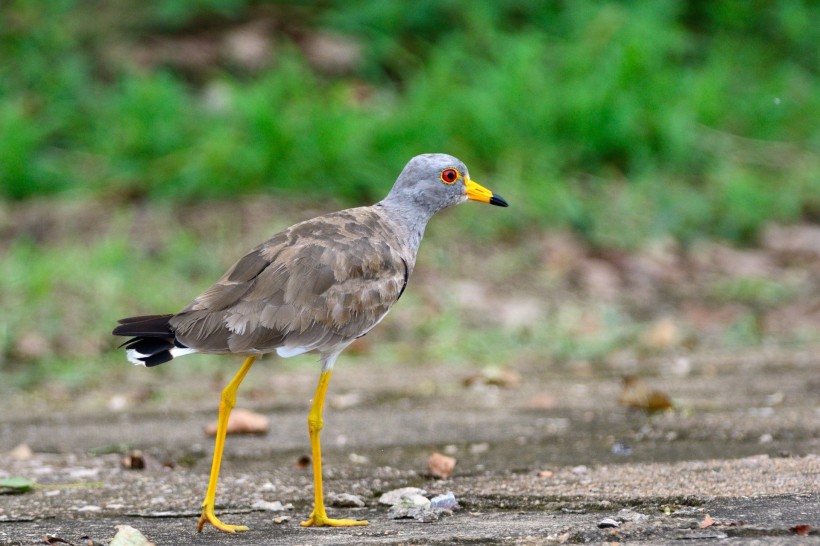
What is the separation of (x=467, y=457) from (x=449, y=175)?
3.79 ft

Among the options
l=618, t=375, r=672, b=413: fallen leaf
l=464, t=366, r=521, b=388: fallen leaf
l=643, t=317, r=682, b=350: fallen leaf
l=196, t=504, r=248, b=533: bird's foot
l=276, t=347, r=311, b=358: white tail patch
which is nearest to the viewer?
l=196, t=504, r=248, b=533: bird's foot

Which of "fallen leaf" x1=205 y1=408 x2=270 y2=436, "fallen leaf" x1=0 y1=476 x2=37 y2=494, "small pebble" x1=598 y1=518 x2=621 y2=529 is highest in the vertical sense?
"fallen leaf" x1=205 y1=408 x2=270 y2=436

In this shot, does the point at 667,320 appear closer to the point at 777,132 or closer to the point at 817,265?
the point at 817,265

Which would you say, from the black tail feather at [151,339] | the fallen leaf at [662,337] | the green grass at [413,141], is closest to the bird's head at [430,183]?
the black tail feather at [151,339]

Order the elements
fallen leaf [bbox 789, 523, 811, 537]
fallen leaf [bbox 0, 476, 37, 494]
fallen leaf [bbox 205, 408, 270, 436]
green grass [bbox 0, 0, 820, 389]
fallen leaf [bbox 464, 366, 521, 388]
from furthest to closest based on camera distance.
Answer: green grass [bbox 0, 0, 820, 389] → fallen leaf [bbox 464, 366, 521, 388] → fallen leaf [bbox 205, 408, 270, 436] → fallen leaf [bbox 0, 476, 37, 494] → fallen leaf [bbox 789, 523, 811, 537]

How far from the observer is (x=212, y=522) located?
3740 millimetres

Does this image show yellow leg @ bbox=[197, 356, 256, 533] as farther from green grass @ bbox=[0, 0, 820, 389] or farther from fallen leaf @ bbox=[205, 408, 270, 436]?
green grass @ bbox=[0, 0, 820, 389]

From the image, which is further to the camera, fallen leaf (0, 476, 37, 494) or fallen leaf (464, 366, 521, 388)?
fallen leaf (464, 366, 521, 388)

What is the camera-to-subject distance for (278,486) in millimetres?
4500

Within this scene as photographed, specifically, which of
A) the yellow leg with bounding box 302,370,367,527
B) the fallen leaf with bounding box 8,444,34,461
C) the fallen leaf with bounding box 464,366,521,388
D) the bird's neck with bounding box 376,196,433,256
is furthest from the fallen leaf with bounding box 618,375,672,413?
the fallen leaf with bounding box 8,444,34,461

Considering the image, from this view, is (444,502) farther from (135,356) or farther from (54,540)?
(54,540)

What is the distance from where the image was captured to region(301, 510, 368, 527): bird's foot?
380 centimetres

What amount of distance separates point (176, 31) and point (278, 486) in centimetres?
779

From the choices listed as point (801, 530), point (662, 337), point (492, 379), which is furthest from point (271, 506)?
point (662, 337)
